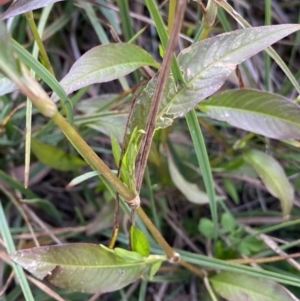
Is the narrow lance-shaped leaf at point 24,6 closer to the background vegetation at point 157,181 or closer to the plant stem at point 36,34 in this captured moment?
the plant stem at point 36,34

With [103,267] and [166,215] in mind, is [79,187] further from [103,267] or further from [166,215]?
[103,267]

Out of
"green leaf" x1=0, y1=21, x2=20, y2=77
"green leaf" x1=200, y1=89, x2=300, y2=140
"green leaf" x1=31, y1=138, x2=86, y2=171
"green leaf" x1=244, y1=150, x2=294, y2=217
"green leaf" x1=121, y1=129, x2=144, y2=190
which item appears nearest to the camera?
"green leaf" x1=0, y1=21, x2=20, y2=77

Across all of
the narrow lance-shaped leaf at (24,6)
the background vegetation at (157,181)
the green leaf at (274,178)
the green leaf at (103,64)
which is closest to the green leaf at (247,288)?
the background vegetation at (157,181)

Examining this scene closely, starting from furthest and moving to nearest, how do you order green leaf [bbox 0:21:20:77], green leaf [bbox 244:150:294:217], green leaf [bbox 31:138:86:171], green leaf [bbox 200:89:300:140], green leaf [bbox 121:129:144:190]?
1. green leaf [bbox 31:138:86:171]
2. green leaf [bbox 244:150:294:217]
3. green leaf [bbox 200:89:300:140]
4. green leaf [bbox 121:129:144:190]
5. green leaf [bbox 0:21:20:77]

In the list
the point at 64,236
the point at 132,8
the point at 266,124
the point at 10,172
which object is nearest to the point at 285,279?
the point at 266,124

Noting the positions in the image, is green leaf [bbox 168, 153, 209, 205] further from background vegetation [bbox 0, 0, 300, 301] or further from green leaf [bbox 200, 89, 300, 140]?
green leaf [bbox 200, 89, 300, 140]

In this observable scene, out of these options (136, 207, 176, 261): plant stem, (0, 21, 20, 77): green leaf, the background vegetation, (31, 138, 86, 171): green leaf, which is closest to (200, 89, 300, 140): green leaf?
the background vegetation

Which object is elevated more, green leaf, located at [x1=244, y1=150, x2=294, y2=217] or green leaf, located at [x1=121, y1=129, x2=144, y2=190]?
green leaf, located at [x1=121, y1=129, x2=144, y2=190]
